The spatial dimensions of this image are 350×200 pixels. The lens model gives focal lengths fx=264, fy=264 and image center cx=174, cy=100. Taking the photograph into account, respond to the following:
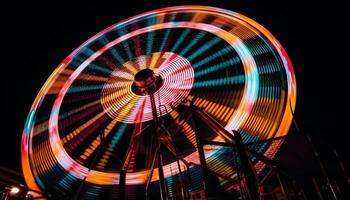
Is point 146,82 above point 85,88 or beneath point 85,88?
beneath

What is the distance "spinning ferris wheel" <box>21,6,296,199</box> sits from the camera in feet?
19.6

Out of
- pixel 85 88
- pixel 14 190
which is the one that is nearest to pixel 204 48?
pixel 85 88

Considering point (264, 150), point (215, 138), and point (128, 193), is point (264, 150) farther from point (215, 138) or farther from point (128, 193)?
point (128, 193)

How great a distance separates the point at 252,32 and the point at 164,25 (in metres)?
2.40

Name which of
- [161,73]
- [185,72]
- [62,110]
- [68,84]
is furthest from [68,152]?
[185,72]

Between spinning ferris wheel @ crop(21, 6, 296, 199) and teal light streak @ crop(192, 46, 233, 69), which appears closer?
spinning ferris wheel @ crop(21, 6, 296, 199)

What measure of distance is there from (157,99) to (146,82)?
810mm

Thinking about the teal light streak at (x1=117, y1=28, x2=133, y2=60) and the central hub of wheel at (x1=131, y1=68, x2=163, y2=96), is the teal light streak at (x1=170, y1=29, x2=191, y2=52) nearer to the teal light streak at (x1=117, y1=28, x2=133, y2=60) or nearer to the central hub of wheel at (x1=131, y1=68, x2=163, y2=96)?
the teal light streak at (x1=117, y1=28, x2=133, y2=60)

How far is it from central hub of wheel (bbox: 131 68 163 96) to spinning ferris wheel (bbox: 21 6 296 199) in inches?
1.0

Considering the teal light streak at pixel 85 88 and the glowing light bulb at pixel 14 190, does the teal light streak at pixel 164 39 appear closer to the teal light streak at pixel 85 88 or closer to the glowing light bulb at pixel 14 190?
the teal light streak at pixel 85 88

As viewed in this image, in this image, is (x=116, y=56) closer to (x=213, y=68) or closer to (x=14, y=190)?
(x=213, y=68)

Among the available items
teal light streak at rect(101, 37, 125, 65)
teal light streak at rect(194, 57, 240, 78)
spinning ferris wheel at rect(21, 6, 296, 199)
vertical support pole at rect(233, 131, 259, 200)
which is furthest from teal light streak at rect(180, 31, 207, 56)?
vertical support pole at rect(233, 131, 259, 200)

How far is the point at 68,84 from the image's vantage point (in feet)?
24.0

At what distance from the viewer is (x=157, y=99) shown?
23.2ft
